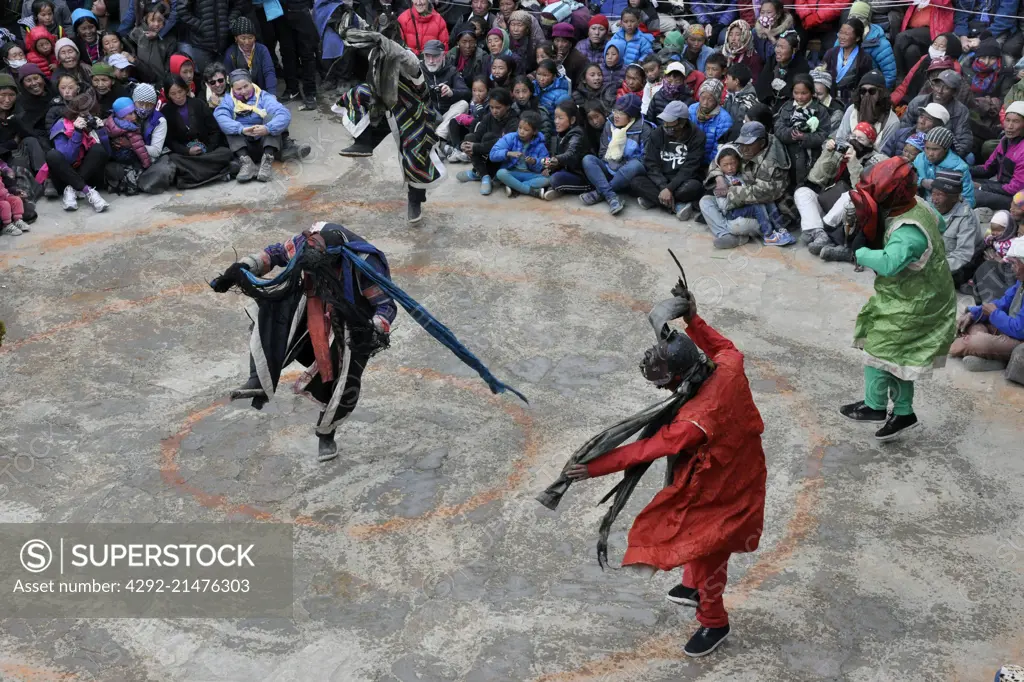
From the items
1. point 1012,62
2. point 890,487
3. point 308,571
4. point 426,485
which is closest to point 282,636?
point 308,571

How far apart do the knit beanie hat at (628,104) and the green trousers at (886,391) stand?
4.18m

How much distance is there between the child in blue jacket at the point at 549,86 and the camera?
446 inches

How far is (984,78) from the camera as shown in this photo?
33.6 ft

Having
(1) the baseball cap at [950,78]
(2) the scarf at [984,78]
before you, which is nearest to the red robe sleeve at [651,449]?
(1) the baseball cap at [950,78]

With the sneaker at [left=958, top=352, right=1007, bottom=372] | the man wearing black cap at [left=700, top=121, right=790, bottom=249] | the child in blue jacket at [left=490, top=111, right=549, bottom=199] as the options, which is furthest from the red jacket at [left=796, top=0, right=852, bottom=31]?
the sneaker at [left=958, top=352, right=1007, bottom=372]

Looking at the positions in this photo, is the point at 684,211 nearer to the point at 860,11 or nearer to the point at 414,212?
the point at 414,212

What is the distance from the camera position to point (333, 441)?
7.28m

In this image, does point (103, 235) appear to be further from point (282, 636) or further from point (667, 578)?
point (667, 578)

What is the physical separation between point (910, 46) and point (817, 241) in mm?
2621

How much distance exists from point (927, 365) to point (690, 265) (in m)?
2.87

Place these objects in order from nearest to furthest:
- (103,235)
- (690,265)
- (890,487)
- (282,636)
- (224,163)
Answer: (282,636) → (890,487) → (690,265) → (103,235) → (224,163)

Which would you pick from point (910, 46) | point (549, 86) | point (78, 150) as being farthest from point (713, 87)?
point (78, 150)

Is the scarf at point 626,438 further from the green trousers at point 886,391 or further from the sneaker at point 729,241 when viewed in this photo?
the sneaker at point 729,241

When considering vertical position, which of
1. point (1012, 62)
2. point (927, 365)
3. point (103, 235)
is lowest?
point (103, 235)
